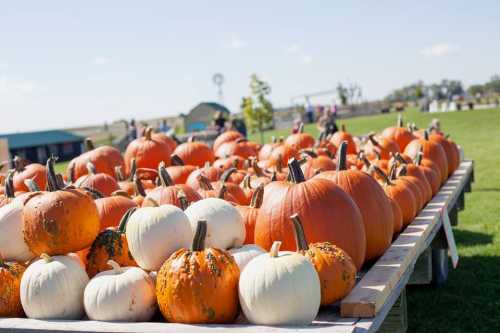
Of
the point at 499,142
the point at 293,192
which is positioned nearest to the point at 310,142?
the point at 293,192

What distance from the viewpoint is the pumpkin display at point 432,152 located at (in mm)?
6379

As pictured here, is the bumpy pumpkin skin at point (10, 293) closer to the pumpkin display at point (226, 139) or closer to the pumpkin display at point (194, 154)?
the pumpkin display at point (194, 154)

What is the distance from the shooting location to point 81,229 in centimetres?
285

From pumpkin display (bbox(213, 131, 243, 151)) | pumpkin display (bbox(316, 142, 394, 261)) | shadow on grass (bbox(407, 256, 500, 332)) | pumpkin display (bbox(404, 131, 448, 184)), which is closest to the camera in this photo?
pumpkin display (bbox(316, 142, 394, 261))

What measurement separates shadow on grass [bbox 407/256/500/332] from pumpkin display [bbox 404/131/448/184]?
91 cm

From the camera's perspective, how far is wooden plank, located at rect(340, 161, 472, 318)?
249cm

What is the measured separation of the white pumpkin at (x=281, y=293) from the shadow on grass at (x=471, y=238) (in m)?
5.01

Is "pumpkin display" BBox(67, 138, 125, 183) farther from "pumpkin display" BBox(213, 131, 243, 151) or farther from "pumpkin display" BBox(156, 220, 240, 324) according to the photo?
"pumpkin display" BBox(156, 220, 240, 324)

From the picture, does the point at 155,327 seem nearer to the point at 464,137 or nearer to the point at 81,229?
the point at 81,229

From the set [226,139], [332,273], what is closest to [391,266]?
[332,273]

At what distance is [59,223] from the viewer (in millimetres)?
2785

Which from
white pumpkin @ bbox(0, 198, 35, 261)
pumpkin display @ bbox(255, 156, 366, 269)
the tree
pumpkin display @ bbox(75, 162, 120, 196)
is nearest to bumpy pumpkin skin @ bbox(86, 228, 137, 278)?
white pumpkin @ bbox(0, 198, 35, 261)

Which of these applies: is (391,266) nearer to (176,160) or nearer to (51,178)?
(51,178)

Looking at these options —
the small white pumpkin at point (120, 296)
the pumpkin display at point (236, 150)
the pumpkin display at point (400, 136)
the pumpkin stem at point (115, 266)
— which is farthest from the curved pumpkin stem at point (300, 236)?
the pumpkin display at point (400, 136)
